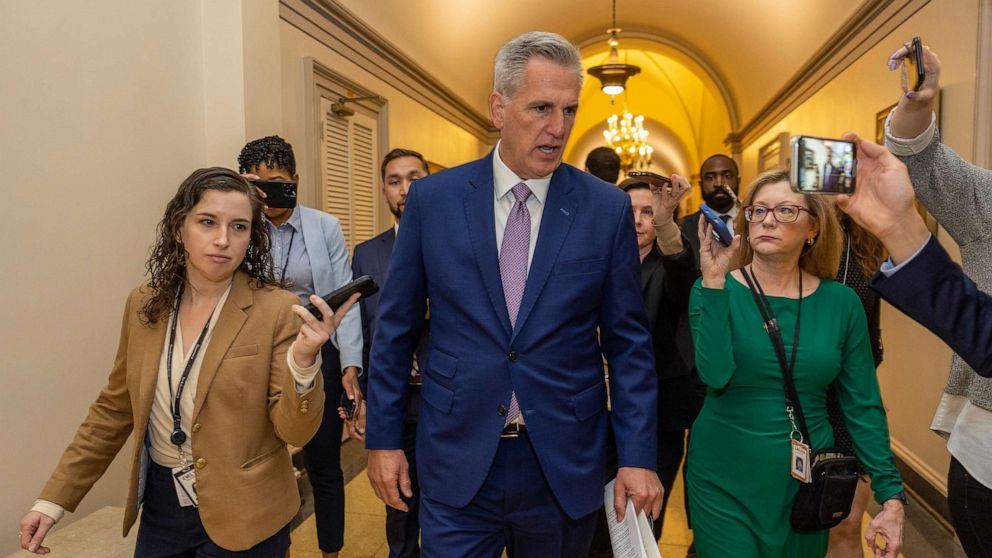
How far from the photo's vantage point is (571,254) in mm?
1855

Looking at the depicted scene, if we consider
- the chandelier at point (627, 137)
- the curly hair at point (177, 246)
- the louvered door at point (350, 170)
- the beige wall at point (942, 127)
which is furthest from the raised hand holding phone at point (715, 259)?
the chandelier at point (627, 137)

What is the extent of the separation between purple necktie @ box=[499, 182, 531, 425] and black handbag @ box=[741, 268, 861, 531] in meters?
0.83

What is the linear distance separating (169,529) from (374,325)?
140 centimetres

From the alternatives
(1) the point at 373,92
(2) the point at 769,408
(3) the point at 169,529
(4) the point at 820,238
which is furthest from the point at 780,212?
(1) the point at 373,92

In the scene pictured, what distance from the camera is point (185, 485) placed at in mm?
1805

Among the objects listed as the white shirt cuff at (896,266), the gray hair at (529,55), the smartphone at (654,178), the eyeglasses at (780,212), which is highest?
the gray hair at (529,55)

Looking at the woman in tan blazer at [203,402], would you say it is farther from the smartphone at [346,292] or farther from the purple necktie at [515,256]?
the purple necktie at [515,256]

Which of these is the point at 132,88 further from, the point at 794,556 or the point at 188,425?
the point at 794,556

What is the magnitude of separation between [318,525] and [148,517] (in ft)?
4.66

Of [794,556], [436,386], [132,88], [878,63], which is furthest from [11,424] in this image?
[878,63]

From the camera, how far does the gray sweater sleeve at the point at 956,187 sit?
1.72 metres

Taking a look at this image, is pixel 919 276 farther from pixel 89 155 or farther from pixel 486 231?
pixel 89 155

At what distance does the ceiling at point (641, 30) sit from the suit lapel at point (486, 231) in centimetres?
412

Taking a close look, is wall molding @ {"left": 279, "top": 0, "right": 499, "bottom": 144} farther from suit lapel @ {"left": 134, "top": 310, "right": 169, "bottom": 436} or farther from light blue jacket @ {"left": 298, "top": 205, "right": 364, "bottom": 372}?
suit lapel @ {"left": 134, "top": 310, "right": 169, "bottom": 436}
